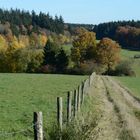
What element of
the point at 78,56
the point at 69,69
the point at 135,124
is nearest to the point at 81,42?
the point at 78,56

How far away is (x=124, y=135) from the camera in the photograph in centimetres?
1681

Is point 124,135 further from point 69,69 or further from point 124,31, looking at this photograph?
point 124,31

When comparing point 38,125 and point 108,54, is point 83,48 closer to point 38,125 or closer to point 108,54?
point 108,54

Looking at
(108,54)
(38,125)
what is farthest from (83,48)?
(38,125)

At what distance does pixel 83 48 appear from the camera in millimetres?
127438

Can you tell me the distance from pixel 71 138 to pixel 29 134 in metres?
3.18

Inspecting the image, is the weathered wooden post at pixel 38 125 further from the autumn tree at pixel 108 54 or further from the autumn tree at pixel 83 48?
the autumn tree at pixel 83 48

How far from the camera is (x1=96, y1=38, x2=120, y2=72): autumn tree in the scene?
116525 millimetres

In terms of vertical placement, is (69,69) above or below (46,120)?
below

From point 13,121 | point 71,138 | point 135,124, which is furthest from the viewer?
point 135,124

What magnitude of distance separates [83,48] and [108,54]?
9.39 m

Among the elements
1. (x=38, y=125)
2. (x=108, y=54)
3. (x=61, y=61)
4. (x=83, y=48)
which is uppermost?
(x=38, y=125)

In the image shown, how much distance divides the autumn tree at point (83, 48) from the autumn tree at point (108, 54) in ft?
7.22

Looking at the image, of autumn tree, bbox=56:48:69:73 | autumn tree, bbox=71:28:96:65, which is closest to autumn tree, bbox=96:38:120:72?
autumn tree, bbox=71:28:96:65
